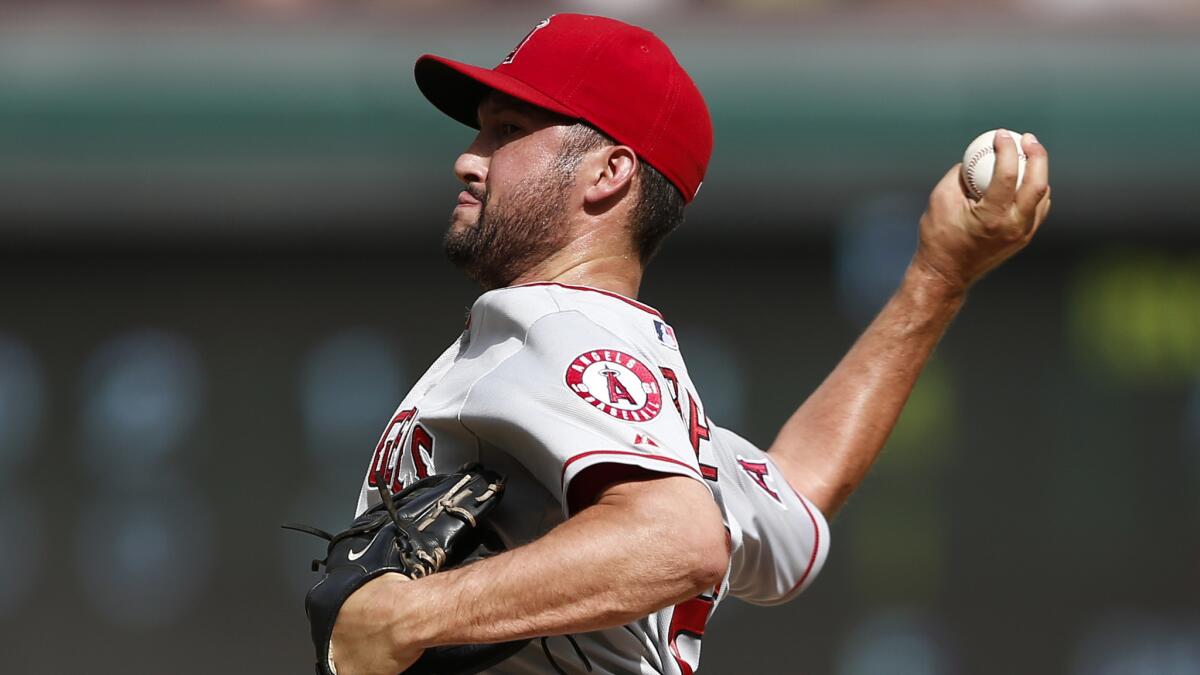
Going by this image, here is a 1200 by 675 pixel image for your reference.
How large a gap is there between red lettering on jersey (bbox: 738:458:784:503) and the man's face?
1.26ft

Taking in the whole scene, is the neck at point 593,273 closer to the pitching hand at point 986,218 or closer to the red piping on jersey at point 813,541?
the red piping on jersey at point 813,541

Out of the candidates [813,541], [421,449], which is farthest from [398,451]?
[813,541]

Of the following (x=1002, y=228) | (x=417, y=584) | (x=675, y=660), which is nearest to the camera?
(x=417, y=584)

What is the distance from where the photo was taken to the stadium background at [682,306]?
185 inches

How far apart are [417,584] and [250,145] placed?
360cm

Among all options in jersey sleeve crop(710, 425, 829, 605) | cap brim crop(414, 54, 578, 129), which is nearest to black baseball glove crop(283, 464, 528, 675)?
jersey sleeve crop(710, 425, 829, 605)

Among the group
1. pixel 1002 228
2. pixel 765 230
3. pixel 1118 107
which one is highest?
pixel 1002 228

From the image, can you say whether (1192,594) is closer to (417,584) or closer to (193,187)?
(193,187)

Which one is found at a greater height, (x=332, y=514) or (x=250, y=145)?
(x=250, y=145)

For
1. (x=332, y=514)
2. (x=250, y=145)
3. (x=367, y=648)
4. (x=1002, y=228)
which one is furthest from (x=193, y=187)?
(x=367, y=648)

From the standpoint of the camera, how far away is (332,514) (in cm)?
476

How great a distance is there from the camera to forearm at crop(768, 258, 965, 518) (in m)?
2.03

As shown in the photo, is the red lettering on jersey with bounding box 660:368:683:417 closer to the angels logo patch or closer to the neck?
the angels logo patch

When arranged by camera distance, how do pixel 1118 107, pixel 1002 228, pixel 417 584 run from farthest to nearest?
pixel 1118 107 < pixel 1002 228 < pixel 417 584
